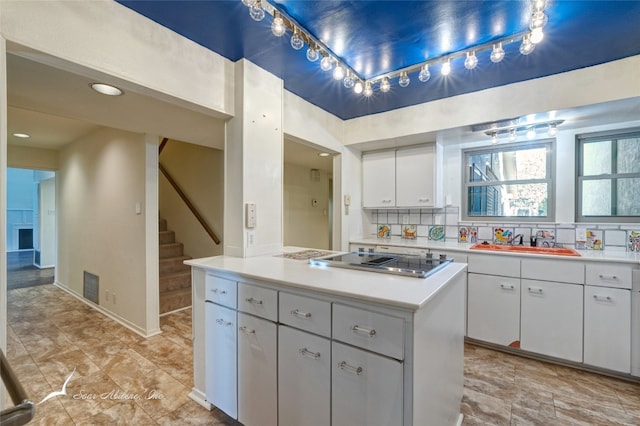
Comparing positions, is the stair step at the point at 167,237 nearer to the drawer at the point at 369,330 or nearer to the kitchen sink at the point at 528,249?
the drawer at the point at 369,330

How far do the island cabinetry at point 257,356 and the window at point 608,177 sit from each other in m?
2.96

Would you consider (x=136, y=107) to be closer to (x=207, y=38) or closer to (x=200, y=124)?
(x=200, y=124)

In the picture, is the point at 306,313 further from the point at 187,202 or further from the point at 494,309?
the point at 187,202

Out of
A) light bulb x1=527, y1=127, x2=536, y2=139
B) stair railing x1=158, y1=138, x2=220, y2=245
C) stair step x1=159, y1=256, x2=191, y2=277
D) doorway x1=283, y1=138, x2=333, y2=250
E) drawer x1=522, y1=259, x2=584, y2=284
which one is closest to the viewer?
drawer x1=522, y1=259, x2=584, y2=284

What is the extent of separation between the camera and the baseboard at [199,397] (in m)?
1.76

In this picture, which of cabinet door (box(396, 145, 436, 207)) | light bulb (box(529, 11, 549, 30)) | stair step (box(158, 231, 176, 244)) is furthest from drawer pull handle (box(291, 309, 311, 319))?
stair step (box(158, 231, 176, 244))

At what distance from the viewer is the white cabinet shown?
9.72 feet

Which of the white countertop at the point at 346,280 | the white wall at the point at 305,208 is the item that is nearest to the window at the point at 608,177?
the white countertop at the point at 346,280

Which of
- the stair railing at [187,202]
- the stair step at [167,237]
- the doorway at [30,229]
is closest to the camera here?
the stair railing at [187,202]

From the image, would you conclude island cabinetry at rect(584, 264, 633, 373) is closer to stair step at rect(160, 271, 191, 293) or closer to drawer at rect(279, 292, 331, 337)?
drawer at rect(279, 292, 331, 337)

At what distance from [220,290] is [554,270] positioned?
2533 mm

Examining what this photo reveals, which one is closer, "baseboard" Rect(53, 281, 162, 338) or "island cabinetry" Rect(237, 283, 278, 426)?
"island cabinetry" Rect(237, 283, 278, 426)

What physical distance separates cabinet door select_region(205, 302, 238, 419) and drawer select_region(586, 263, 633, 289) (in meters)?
2.59

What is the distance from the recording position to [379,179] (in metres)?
3.32
